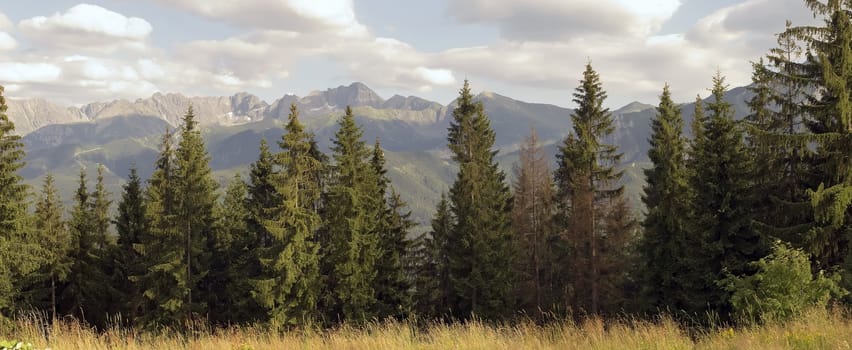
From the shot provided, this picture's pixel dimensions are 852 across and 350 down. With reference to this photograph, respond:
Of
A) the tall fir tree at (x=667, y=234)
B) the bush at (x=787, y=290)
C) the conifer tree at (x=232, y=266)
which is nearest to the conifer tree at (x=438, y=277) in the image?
the conifer tree at (x=232, y=266)

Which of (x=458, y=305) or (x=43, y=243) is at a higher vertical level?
(x=43, y=243)

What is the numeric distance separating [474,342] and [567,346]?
1421 millimetres

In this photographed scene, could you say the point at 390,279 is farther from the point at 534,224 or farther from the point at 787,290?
the point at 787,290

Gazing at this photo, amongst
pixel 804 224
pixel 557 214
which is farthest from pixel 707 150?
pixel 557 214

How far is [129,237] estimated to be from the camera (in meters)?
37.8

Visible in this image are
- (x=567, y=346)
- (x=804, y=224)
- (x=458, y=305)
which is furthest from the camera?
(x=458, y=305)

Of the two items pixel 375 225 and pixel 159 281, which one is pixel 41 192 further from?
pixel 375 225

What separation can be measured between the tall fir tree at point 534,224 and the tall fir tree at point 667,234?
25.0 feet

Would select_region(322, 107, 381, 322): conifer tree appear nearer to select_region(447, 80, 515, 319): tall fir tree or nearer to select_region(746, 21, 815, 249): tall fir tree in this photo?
select_region(447, 80, 515, 319): tall fir tree

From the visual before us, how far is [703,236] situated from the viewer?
23.9m

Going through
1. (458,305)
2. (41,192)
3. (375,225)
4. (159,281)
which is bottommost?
(458,305)

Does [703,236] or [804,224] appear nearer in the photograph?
[804,224]

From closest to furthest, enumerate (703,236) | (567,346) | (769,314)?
(567,346)
(769,314)
(703,236)

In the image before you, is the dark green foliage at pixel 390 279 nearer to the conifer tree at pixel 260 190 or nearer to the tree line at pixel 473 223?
the tree line at pixel 473 223
